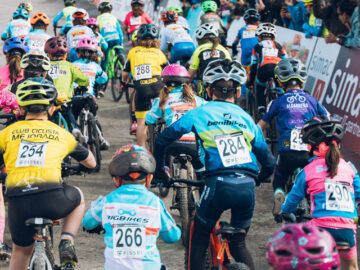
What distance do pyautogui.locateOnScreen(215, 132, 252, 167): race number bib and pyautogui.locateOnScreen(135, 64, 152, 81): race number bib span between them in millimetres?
5508

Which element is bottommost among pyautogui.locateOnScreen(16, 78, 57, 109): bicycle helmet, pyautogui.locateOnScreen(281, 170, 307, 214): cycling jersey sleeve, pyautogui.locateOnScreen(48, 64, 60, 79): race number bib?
pyautogui.locateOnScreen(48, 64, 60, 79): race number bib

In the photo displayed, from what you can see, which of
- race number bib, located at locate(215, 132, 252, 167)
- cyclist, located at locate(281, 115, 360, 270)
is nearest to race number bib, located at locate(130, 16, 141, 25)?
cyclist, located at locate(281, 115, 360, 270)

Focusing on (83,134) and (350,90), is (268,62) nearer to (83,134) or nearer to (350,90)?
(350,90)

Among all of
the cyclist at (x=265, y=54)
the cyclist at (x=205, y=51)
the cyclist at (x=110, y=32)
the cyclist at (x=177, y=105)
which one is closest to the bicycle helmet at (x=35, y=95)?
the cyclist at (x=177, y=105)

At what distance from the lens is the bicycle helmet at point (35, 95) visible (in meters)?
6.61

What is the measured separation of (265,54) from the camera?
12633 mm

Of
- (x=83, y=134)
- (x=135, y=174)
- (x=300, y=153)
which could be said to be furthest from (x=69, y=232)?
(x=83, y=134)

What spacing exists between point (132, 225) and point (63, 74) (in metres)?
5.78

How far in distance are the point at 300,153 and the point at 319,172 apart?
231cm

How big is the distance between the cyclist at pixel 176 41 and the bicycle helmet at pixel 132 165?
9.21 meters

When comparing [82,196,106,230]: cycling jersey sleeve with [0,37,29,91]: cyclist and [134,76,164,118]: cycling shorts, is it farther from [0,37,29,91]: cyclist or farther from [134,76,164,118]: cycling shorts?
[134,76,164,118]: cycling shorts

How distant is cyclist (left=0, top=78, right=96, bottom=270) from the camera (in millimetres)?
6215

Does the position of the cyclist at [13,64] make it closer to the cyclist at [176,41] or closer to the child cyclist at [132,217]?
the cyclist at [176,41]

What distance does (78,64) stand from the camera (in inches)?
464
